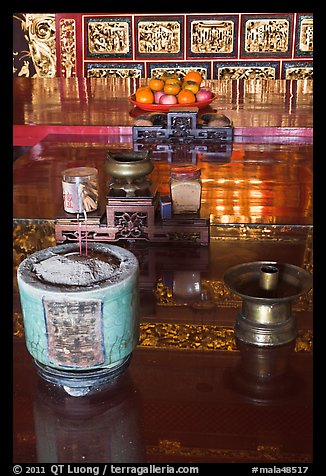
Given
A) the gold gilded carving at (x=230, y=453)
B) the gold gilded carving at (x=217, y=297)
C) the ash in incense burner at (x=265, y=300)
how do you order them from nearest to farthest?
the gold gilded carving at (x=230, y=453)
the ash in incense burner at (x=265, y=300)
the gold gilded carving at (x=217, y=297)

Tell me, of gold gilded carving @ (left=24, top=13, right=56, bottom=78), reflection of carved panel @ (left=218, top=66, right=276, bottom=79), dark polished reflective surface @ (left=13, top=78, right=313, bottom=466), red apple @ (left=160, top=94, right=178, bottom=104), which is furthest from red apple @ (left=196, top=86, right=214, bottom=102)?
gold gilded carving @ (left=24, top=13, right=56, bottom=78)

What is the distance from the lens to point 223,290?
1492mm

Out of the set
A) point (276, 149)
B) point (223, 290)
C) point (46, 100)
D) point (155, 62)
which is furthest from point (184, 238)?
point (155, 62)

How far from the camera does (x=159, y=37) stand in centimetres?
532

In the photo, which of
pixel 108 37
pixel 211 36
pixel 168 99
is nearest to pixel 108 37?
pixel 108 37

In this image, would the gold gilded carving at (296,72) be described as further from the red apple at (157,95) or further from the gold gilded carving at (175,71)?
the red apple at (157,95)

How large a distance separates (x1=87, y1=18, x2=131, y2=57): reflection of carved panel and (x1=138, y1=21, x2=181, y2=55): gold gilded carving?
0.12m

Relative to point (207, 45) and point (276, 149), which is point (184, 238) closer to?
point (276, 149)

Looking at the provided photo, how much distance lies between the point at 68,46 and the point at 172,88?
2374 mm

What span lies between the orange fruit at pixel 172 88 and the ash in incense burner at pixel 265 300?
205cm

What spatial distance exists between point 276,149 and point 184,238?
3.61ft

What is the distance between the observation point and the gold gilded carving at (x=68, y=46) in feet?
17.4

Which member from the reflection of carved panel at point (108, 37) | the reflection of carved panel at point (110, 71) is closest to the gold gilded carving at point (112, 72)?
the reflection of carved panel at point (110, 71)

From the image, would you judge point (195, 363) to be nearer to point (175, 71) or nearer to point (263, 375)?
point (263, 375)
